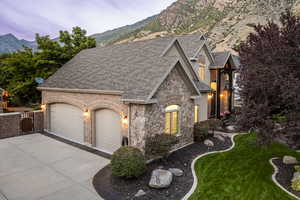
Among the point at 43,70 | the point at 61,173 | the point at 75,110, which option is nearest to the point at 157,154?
the point at 61,173

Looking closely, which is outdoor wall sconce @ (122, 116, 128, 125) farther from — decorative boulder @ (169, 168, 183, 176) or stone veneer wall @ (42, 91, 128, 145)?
decorative boulder @ (169, 168, 183, 176)

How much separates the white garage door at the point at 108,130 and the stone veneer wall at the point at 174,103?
2187mm

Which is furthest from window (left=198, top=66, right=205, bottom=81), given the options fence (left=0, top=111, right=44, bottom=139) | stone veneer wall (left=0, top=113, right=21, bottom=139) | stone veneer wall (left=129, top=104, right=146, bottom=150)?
stone veneer wall (left=0, top=113, right=21, bottom=139)

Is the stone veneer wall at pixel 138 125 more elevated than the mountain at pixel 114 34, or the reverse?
the mountain at pixel 114 34

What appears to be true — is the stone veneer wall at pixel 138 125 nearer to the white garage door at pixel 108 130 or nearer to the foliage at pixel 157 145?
the foliage at pixel 157 145

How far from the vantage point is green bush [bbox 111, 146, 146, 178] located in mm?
7434

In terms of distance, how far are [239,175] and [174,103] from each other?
4.77m

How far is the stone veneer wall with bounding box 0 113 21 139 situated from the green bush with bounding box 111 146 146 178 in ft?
36.8

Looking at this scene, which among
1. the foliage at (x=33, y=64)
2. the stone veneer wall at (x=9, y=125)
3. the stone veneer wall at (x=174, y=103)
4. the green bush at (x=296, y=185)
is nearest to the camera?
the green bush at (x=296, y=185)

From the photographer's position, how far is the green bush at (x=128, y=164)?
7434 millimetres

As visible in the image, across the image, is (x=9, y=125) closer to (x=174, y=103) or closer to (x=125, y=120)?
(x=125, y=120)

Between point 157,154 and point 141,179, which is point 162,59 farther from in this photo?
point 141,179

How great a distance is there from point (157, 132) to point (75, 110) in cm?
681

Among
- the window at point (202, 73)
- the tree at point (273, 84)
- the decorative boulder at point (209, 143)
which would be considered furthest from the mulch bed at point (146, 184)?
the window at point (202, 73)
